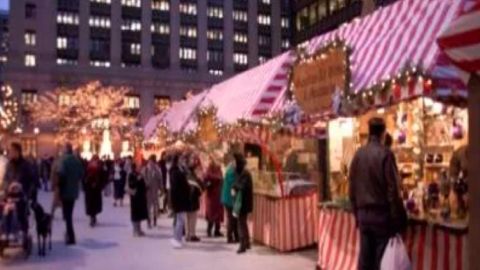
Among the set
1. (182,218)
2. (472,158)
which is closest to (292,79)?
(182,218)

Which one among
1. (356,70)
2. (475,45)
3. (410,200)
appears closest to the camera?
(475,45)

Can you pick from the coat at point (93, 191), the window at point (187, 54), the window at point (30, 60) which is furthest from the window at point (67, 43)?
the coat at point (93, 191)

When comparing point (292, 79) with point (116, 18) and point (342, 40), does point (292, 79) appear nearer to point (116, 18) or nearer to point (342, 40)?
point (342, 40)

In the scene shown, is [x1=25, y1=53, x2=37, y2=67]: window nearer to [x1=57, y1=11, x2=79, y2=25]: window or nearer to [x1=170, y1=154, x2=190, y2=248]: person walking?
[x1=57, y1=11, x2=79, y2=25]: window

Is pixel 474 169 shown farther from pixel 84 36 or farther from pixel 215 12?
pixel 215 12

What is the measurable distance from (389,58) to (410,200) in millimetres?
2285

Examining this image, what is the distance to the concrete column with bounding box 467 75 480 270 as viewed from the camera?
5.01 meters

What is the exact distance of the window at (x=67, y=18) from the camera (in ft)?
297

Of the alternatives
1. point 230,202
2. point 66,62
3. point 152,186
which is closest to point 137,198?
point 152,186

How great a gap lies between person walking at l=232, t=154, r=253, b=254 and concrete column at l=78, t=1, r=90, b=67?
7861 cm

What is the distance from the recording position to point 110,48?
93.5m

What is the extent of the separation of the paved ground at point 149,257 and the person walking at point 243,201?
261mm

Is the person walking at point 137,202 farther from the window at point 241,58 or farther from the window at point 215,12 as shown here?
the window at point 215,12

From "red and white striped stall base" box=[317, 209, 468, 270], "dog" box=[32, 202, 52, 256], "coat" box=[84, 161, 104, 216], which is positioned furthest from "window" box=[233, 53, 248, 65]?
"red and white striped stall base" box=[317, 209, 468, 270]
